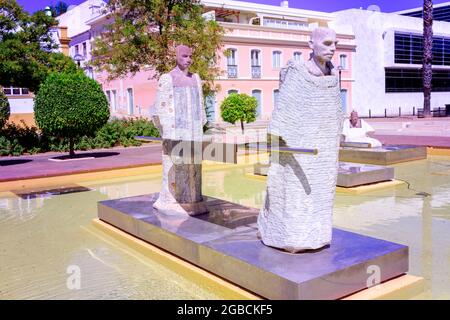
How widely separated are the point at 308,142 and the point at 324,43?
839mm

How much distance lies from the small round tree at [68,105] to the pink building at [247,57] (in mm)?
11899

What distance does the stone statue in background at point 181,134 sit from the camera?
5.77 meters

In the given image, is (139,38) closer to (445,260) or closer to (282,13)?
(445,260)

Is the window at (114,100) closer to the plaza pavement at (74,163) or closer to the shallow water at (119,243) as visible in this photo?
the plaza pavement at (74,163)

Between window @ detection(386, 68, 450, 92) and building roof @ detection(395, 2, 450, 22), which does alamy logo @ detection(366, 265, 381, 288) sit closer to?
window @ detection(386, 68, 450, 92)

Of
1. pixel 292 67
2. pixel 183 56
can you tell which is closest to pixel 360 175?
pixel 183 56

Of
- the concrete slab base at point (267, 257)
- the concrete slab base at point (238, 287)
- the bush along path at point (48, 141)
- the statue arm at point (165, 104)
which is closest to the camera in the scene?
the concrete slab base at point (267, 257)

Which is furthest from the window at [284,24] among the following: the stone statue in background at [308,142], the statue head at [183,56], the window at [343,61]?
the stone statue in background at [308,142]

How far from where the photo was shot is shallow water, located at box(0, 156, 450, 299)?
14.6 feet

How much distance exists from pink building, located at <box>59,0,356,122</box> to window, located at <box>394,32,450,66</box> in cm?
522

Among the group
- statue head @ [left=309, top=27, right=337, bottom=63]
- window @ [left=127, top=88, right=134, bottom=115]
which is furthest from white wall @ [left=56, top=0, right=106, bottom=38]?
statue head @ [left=309, top=27, right=337, bottom=63]

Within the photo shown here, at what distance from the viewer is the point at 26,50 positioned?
16.6 m

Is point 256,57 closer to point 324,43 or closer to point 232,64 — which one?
point 232,64
